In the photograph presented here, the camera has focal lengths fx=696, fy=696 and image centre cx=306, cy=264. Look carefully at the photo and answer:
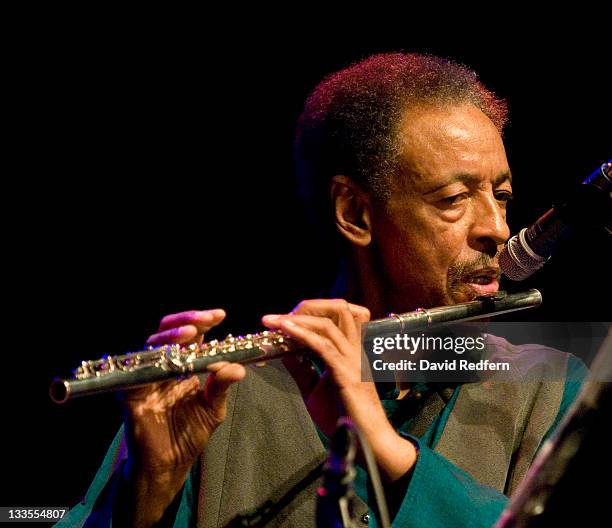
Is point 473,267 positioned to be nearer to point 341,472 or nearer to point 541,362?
point 541,362

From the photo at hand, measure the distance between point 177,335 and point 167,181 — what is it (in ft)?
4.95

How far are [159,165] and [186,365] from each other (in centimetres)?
156

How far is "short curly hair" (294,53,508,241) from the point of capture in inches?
91.7

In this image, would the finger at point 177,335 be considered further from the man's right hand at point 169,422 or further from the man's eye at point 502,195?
the man's eye at point 502,195

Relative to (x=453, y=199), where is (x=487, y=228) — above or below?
below

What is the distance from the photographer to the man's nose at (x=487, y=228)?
216cm

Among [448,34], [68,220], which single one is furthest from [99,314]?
[448,34]

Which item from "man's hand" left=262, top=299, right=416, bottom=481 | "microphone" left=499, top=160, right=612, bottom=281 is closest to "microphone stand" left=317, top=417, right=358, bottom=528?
"man's hand" left=262, top=299, right=416, bottom=481

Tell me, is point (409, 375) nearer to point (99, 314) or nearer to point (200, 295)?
point (200, 295)

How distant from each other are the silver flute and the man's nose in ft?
0.56

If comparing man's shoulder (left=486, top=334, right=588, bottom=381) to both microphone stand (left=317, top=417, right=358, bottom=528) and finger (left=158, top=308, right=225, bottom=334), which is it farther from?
microphone stand (left=317, top=417, right=358, bottom=528)

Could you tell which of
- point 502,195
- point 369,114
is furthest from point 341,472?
point 369,114

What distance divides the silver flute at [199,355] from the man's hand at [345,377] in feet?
0.26

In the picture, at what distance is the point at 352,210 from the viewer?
2.41 m
